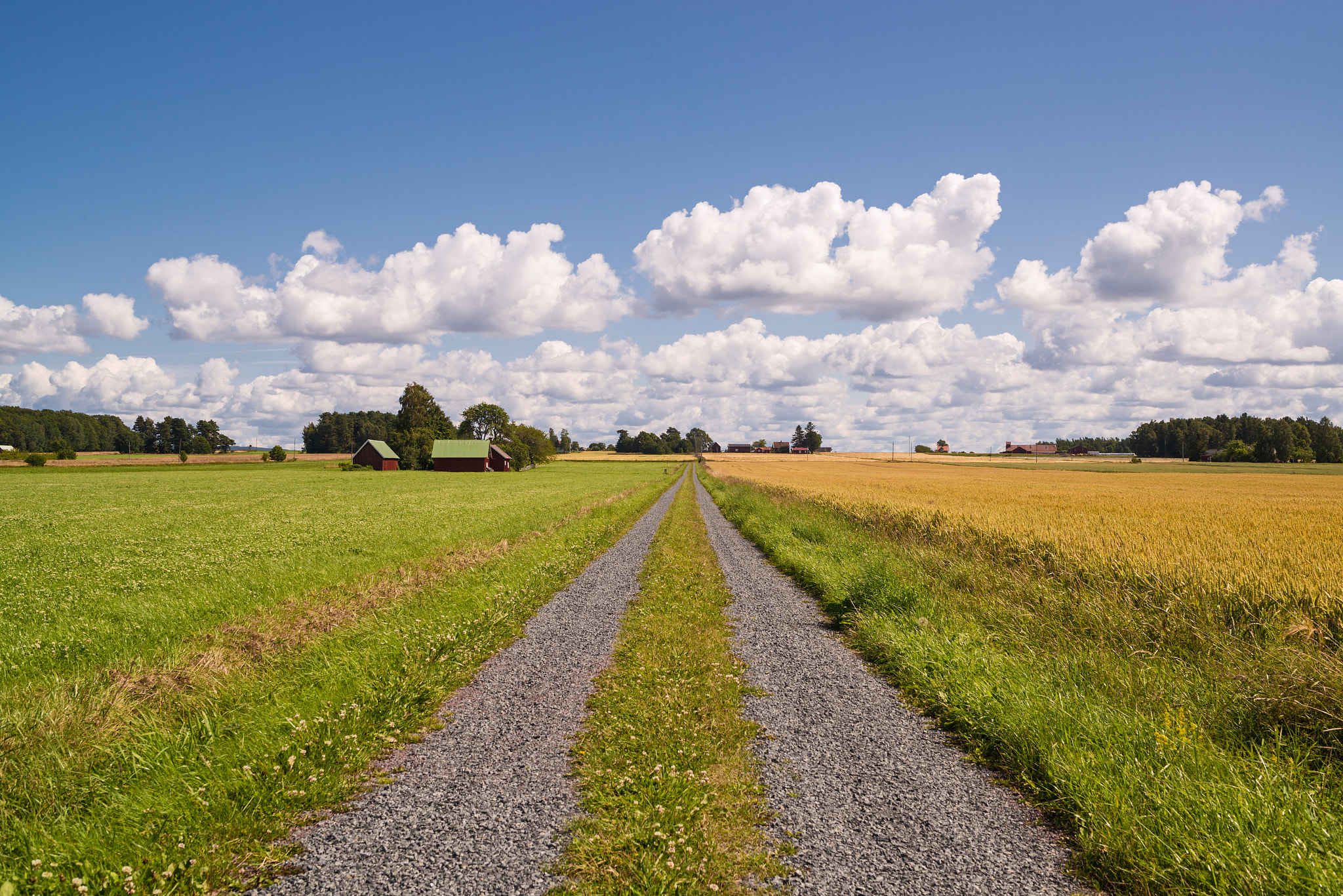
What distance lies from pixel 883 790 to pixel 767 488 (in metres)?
34.2

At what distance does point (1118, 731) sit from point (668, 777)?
4.08 metres

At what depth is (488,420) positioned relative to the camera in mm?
127688

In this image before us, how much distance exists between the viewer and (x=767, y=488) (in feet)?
129

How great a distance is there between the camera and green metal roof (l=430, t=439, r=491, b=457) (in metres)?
98.1

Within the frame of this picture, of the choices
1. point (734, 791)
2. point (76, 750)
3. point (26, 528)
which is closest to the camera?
point (734, 791)

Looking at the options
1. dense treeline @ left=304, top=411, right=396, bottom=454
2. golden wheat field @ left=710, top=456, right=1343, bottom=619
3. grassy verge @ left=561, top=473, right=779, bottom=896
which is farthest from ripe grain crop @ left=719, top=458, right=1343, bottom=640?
dense treeline @ left=304, top=411, right=396, bottom=454

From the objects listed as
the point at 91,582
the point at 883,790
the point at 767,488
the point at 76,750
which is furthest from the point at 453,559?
the point at 767,488

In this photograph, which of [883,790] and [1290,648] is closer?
[883,790]

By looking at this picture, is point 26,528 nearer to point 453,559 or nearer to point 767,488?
point 453,559

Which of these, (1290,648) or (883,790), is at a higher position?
(1290,648)

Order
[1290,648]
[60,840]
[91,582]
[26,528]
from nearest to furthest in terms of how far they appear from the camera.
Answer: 1. [60,840]
2. [1290,648]
3. [91,582]
4. [26,528]

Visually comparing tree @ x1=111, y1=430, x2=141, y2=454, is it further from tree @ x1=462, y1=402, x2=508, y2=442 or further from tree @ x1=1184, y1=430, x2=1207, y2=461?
tree @ x1=1184, y1=430, x2=1207, y2=461

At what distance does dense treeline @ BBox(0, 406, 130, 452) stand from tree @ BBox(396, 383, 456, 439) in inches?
4277

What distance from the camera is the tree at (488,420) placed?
415 feet
